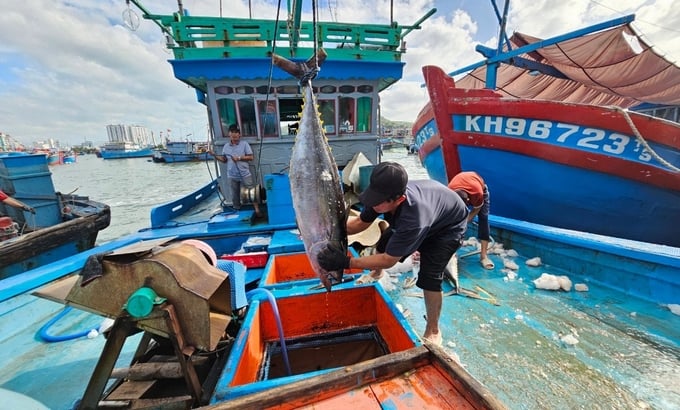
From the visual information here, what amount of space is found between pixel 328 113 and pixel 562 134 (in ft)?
14.4

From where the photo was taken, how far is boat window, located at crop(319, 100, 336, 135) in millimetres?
6203

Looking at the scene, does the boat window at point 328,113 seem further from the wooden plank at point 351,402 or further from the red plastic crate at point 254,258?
the wooden plank at point 351,402

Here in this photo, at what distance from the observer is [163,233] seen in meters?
4.95

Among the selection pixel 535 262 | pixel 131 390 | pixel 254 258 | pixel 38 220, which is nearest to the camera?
pixel 131 390

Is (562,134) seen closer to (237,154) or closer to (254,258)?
(254,258)

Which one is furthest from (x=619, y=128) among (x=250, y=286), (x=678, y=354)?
(x=250, y=286)

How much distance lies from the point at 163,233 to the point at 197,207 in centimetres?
333

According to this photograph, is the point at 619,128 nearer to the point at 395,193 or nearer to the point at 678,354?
the point at 678,354

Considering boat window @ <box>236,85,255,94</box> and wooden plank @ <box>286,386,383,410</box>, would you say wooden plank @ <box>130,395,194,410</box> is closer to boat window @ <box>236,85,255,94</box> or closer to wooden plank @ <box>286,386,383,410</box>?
wooden plank @ <box>286,386,383,410</box>

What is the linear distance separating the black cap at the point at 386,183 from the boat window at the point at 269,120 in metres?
4.61

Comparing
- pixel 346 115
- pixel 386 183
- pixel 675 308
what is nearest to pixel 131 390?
pixel 386 183

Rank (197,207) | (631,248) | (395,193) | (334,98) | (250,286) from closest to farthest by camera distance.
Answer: (395,193), (631,248), (250,286), (334,98), (197,207)

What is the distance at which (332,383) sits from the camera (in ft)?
4.25

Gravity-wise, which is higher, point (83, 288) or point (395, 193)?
point (395, 193)
